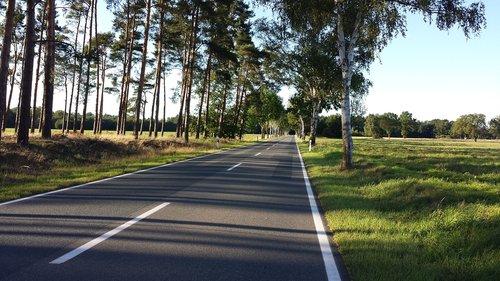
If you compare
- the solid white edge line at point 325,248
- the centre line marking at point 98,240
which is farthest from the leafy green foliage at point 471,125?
the centre line marking at point 98,240

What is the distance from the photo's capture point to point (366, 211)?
26.0 ft

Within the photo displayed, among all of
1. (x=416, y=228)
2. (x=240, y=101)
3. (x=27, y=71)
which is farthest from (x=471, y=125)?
(x=416, y=228)

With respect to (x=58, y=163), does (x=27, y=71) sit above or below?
above

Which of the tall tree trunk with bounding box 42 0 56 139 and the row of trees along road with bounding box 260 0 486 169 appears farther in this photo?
the tall tree trunk with bounding box 42 0 56 139

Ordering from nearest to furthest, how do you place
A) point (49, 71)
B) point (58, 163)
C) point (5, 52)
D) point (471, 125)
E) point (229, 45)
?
point (58, 163)
point (5, 52)
point (49, 71)
point (229, 45)
point (471, 125)

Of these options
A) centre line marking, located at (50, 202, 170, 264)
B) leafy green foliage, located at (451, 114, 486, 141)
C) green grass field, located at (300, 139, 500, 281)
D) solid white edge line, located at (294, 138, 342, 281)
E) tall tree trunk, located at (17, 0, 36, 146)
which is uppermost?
leafy green foliage, located at (451, 114, 486, 141)

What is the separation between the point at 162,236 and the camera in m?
5.77

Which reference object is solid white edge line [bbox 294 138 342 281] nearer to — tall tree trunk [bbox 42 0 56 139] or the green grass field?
the green grass field

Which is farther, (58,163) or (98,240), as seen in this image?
(58,163)

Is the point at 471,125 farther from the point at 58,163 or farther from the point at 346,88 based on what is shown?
the point at 58,163

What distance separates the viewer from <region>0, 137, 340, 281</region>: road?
440cm

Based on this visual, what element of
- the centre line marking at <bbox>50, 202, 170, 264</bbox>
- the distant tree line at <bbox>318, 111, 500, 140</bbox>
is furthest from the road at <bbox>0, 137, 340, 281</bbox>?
the distant tree line at <bbox>318, 111, 500, 140</bbox>

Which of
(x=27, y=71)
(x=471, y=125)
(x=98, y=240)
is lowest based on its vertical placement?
(x=98, y=240)

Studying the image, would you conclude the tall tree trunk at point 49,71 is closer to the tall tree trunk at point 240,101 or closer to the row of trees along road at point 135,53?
the row of trees along road at point 135,53
